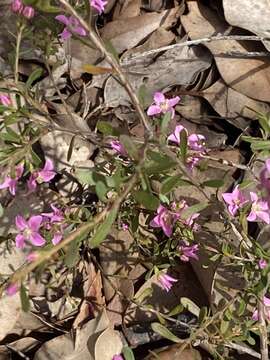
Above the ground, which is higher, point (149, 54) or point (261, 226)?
point (149, 54)

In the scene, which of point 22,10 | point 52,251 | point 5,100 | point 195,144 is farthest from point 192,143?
point 52,251

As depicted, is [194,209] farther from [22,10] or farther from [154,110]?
[22,10]

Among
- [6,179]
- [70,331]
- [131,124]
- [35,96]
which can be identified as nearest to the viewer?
[6,179]

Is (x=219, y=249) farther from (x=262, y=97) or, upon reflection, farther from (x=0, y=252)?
(x=0, y=252)

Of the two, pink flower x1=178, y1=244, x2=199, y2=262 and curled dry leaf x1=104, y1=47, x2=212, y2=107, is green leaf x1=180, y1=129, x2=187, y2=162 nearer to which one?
pink flower x1=178, y1=244, x2=199, y2=262

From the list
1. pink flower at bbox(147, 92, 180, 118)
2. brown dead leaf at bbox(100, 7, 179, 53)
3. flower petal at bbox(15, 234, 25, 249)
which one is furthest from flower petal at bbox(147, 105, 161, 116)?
flower petal at bbox(15, 234, 25, 249)

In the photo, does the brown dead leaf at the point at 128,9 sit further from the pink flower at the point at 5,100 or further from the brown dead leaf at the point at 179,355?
the brown dead leaf at the point at 179,355

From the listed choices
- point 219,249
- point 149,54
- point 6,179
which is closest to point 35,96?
point 6,179
